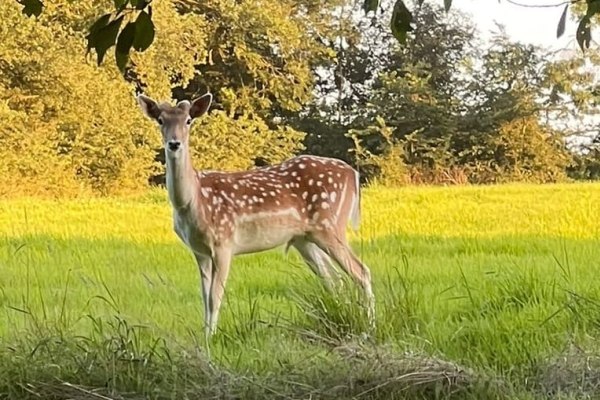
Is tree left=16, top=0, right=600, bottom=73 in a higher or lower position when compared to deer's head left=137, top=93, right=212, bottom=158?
higher

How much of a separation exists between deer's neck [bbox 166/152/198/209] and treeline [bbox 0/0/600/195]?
33.8 feet

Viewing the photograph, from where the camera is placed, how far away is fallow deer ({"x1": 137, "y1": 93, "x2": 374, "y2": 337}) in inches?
166

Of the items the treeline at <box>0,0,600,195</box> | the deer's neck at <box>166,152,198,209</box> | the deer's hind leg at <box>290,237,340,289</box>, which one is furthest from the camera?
the treeline at <box>0,0,600,195</box>

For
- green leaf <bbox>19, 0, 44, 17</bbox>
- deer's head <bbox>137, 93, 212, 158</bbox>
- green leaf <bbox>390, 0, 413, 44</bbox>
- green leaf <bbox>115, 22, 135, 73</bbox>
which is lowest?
deer's head <bbox>137, 93, 212, 158</bbox>

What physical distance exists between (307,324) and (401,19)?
2.12 m

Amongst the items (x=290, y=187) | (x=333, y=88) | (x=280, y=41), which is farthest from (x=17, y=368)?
(x=333, y=88)

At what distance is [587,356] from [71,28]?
1289 centimetres

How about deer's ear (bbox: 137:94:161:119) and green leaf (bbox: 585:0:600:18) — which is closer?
green leaf (bbox: 585:0:600:18)

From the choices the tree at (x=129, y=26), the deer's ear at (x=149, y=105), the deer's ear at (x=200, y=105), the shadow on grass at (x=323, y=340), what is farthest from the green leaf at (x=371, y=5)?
the deer's ear at (x=200, y=105)

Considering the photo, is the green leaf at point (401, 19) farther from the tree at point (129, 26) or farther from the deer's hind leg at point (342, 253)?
the deer's hind leg at point (342, 253)

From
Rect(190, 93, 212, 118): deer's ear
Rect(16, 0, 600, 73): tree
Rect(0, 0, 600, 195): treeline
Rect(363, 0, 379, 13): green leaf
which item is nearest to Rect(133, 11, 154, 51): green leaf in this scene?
Rect(16, 0, 600, 73): tree

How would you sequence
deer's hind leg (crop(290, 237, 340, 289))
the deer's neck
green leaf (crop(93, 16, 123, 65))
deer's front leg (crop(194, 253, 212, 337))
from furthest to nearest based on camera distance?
deer's hind leg (crop(290, 237, 340, 289)) < the deer's neck < deer's front leg (crop(194, 253, 212, 337)) < green leaf (crop(93, 16, 123, 65))

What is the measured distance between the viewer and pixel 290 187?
4832 millimetres

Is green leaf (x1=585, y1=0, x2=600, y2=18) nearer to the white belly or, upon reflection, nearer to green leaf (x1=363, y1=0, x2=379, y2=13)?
green leaf (x1=363, y1=0, x2=379, y2=13)
